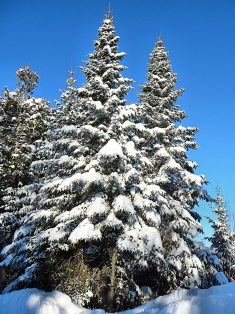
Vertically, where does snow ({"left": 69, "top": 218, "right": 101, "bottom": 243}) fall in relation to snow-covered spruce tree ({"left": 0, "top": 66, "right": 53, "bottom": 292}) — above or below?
below

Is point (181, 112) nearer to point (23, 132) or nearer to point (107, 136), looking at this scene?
point (107, 136)

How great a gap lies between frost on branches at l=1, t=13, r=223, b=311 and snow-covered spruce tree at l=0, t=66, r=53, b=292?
3.82ft

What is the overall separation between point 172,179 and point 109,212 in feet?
17.2

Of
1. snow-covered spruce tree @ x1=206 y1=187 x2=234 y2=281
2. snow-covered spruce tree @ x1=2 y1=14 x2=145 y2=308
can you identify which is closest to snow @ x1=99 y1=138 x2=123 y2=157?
snow-covered spruce tree @ x1=2 y1=14 x2=145 y2=308

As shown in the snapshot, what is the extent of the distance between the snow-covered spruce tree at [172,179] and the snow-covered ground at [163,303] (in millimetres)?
4008

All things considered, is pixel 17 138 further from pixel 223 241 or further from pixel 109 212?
pixel 223 241

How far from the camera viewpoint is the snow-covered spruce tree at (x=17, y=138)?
1321 cm

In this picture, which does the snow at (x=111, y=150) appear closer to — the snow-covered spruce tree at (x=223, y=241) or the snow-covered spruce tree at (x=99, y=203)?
the snow-covered spruce tree at (x=99, y=203)

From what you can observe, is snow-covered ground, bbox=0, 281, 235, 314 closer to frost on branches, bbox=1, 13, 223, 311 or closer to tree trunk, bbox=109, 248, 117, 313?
frost on branches, bbox=1, 13, 223, 311

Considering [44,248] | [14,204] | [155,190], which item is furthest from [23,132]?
[155,190]

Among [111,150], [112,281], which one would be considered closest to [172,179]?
[111,150]

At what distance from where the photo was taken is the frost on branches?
796cm

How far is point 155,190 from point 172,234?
2734 mm

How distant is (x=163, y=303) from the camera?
476cm
